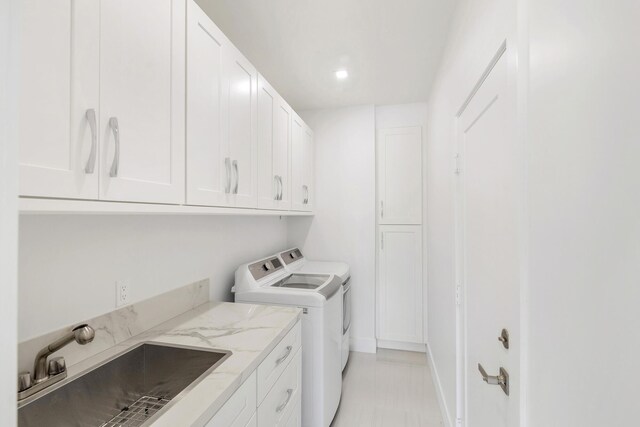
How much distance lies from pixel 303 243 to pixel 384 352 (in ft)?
4.92

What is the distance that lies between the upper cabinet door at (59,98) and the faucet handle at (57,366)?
0.62 metres

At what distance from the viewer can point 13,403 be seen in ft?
1.12

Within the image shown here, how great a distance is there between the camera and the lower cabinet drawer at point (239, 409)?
892 mm

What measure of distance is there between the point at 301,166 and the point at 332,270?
40.7 inches

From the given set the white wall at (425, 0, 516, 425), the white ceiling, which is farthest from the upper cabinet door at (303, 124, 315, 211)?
the white wall at (425, 0, 516, 425)

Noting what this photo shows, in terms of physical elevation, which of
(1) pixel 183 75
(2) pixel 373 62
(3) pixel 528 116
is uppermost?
(2) pixel 373 62

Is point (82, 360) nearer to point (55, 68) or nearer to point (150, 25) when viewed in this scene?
point (55, 68)

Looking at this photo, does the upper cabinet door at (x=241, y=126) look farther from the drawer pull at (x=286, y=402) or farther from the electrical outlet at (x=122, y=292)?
the drawer pull at (x=286, y=402)

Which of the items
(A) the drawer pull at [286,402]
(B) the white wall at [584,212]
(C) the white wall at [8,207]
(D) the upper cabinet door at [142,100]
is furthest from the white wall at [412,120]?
(C) the white wall at [8,207]

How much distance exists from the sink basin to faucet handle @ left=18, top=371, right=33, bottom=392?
0.04m

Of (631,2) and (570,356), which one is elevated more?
(631,2)

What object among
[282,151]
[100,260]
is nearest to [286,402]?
[100,260]

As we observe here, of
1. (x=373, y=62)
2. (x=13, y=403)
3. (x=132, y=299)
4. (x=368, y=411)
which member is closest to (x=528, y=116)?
(x=13, y=403)

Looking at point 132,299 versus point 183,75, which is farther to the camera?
point 132,299
